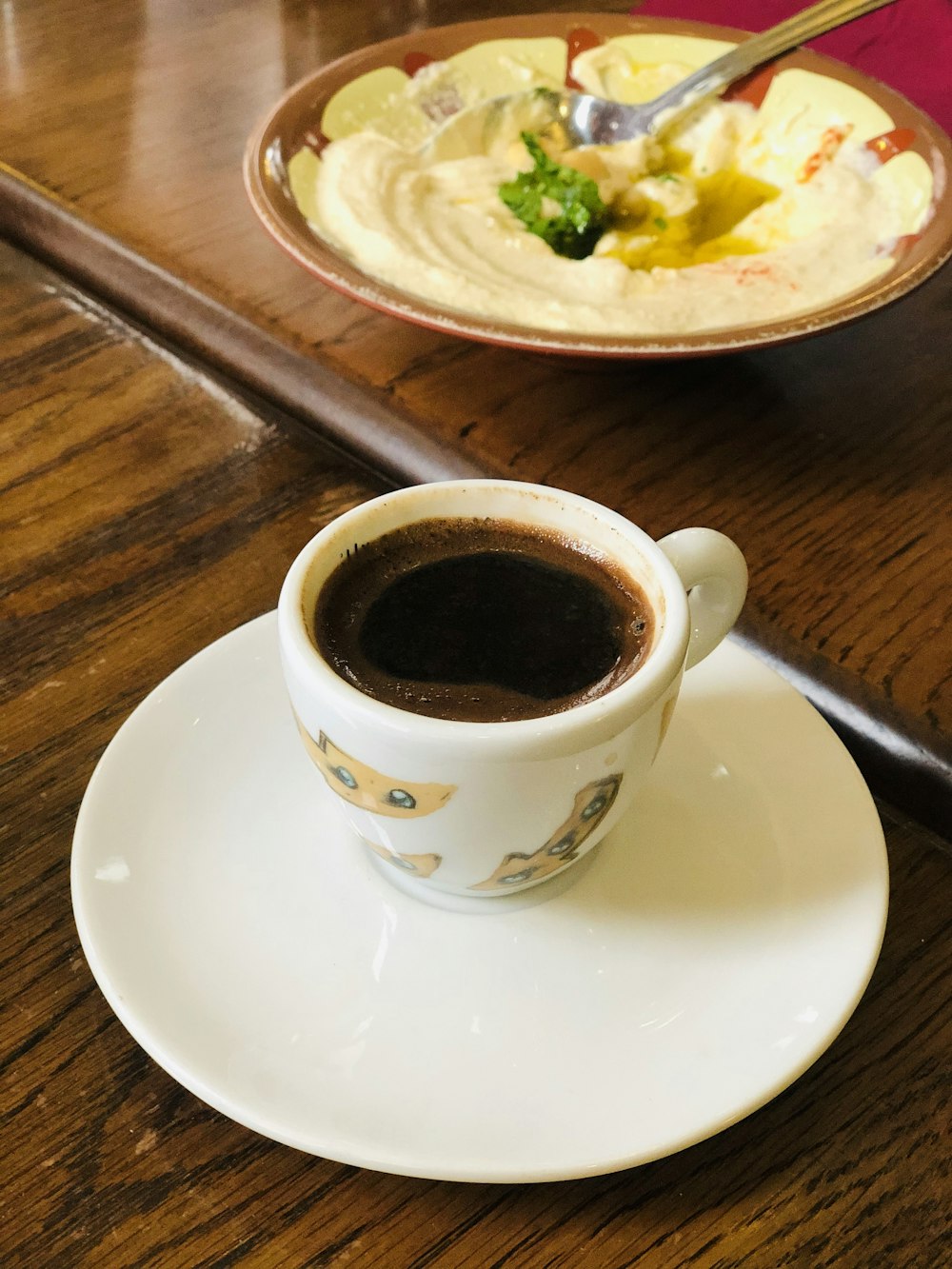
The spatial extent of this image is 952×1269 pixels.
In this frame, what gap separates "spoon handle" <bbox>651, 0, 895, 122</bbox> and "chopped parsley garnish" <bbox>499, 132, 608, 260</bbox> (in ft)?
0.48

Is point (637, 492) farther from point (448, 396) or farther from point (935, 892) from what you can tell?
point (935, 892)

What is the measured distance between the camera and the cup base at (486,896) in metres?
0.50

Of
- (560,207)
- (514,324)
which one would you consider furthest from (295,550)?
(560,207)

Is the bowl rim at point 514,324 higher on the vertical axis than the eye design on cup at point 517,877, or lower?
higher

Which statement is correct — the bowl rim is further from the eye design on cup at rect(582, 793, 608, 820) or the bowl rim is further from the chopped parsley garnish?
the eye design on cup at rect(582, 793, 608, 820)

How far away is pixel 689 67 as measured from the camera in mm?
1121

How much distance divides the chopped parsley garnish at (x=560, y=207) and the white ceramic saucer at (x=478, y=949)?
1.64 feet

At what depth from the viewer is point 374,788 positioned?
18.1 inches

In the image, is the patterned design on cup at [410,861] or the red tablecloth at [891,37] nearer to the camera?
the patterned design on cup at [410,861]

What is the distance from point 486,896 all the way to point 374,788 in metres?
0.08

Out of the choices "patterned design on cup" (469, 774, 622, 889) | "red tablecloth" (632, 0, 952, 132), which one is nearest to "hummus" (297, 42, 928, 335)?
"red tablecloth" (632, 0, 952, 132)

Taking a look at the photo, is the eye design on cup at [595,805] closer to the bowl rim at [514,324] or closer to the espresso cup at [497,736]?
the espresso cup at [497,736]

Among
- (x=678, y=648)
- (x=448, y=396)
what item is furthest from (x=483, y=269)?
(x=678, y=648)

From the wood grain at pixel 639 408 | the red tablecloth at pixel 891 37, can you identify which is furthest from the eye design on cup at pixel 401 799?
the red tablecloth at pixel 891 37
